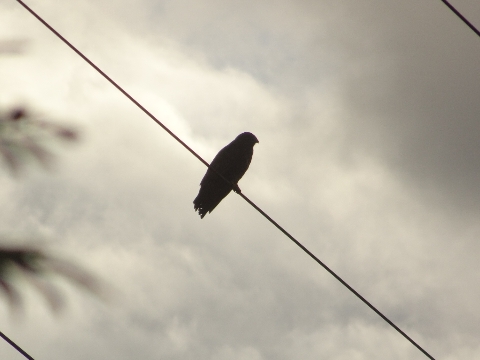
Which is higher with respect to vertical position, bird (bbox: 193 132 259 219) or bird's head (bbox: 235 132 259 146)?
bird's head (bbox: 235 132 259 146)

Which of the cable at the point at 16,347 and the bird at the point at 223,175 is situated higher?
the bird at the point at 223,175

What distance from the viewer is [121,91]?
3.46 meters

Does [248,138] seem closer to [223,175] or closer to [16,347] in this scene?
[223,175]

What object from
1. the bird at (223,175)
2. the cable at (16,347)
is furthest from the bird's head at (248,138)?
the cable at (16,347)

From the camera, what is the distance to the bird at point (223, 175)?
857 centimetres

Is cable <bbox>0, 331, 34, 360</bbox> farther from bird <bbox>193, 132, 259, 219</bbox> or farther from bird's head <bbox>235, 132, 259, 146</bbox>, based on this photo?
bird's head <bbox>235, 132, 259, 146</bbox>

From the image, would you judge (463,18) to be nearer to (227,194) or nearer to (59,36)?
(59,36)

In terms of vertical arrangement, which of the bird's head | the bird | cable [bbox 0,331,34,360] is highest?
the bird's head

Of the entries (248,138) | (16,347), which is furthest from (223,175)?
(16,347)

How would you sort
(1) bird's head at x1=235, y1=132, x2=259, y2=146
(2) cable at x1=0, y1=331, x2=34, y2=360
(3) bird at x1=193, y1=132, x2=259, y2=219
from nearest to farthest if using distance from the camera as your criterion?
(2) cable at x1=0, y1=331, x2=34, y2=360, (3) bird at x1=193, y1=132, x2=259, y2=219, (1) bird's head at x1=235, y1=132, x2=259, y2=146

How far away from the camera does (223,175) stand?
8.57 meters

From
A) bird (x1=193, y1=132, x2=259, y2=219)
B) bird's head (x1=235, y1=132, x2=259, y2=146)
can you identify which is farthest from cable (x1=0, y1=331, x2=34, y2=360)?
bird's head (x1=235, y1=132, x2=259, y2=146)

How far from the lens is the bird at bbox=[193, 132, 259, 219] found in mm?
8570

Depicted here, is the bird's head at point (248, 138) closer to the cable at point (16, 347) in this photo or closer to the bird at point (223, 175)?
the bird at point (223, 175)
